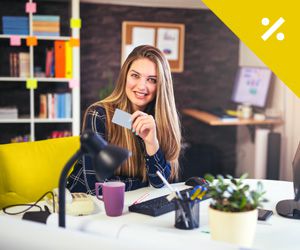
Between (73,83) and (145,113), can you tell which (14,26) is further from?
(145,113)

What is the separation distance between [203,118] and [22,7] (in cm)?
198

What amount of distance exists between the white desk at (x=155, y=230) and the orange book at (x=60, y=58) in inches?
102

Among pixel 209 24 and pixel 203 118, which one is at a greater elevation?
pixel 209 24

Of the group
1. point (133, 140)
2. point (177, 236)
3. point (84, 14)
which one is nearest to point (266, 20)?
point (133, 140)

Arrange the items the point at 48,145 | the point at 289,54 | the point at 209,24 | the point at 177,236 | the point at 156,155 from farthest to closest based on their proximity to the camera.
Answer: the point at 209,24 < the point at 289,54 < the point at 48,145 < the point at 156,155 < the point at 177,236

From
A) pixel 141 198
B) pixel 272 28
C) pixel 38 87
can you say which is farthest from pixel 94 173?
pixel 38 87

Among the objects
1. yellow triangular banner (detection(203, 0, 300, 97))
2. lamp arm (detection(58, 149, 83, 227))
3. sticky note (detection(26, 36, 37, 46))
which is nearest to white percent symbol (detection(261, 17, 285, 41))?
yellow triangular banner (detection(203, 0, 300, 97))

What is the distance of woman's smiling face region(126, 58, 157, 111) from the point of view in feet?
7.18

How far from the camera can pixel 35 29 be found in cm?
439

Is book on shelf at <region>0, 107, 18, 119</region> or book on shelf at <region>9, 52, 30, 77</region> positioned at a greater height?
book on shelf at <region>9, 52, 30, 77</region>

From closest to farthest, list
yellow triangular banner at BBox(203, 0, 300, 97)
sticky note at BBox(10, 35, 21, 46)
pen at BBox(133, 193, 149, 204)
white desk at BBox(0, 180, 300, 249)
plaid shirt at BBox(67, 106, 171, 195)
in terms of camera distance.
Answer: white desk at BBox(0, 180, 300, 249)
pen at BBox(133, 193, 149, 204)
plaid shirt at BBox(67, 106, 171, 195)
yellow triangular banner at BBox(203, 0, 300, 97)
sticky note at BBox(10, 35, 21, 46)

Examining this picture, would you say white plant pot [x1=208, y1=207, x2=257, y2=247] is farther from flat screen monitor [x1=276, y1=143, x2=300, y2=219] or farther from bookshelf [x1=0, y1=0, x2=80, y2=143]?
bookshelf [x1=0, y1=0, x2=80, y2=143]

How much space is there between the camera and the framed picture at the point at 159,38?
5152 millimetres

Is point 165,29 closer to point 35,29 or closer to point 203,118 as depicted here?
point 203,118
